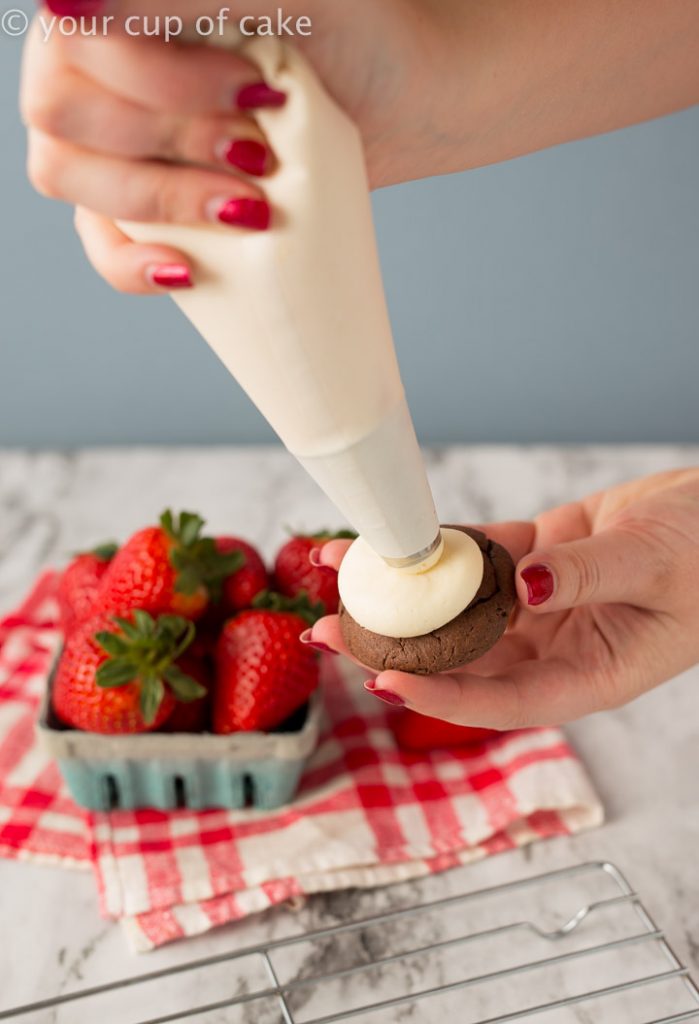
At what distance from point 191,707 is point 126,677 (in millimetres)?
91

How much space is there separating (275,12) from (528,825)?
0.83m

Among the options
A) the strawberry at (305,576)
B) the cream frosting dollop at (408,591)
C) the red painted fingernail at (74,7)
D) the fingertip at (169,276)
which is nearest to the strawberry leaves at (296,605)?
the strawberry at (305,576)

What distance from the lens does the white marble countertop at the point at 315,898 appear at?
935 mm

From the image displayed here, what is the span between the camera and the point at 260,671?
1.03 metres

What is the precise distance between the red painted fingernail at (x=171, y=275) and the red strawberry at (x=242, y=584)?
66cm

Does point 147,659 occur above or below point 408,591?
below

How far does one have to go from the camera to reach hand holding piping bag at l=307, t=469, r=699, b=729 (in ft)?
2.57

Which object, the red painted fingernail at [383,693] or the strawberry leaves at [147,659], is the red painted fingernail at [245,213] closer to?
the red painted fingernail at [383,693]

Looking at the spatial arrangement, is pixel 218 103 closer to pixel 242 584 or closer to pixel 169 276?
pixel 169 276

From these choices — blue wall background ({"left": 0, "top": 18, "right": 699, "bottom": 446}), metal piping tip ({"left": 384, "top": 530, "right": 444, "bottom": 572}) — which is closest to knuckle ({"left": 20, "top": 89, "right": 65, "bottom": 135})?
metal piping tip ({"left": 384, "top": 530, "right": 444, "bottom": 572})

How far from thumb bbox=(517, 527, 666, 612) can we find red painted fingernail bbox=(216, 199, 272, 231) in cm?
39

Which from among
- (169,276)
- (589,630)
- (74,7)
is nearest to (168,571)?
(589,630)

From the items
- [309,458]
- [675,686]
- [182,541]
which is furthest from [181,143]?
[675,686]

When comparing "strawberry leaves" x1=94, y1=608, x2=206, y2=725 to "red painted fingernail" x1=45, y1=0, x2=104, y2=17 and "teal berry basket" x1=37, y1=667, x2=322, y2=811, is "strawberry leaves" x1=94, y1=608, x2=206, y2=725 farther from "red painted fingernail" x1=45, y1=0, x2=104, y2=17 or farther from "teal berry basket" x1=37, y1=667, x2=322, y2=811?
"red painted fingernail" x1=45, y1=0, x2=104, y2=17
